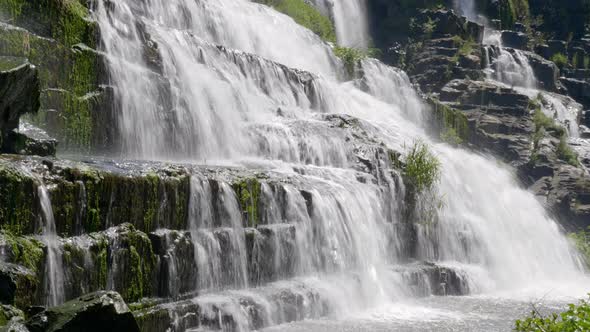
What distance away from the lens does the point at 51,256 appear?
1193cm

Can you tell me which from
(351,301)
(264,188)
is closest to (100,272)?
(264,188)

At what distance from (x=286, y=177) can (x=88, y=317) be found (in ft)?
29.6

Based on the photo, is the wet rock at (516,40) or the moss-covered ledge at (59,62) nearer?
the moss-covered ledge at (59,62)

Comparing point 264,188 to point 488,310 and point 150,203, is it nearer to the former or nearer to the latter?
point 150,203

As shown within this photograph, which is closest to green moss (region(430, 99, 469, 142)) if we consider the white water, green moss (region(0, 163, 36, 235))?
the white water

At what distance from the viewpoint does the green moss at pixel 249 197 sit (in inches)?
642

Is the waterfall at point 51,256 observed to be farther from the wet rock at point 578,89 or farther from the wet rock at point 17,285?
the wet rock at point 578,89

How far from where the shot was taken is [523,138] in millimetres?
40188

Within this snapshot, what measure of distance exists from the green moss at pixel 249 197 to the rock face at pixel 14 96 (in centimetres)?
472

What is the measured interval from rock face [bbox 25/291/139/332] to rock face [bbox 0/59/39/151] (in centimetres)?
481

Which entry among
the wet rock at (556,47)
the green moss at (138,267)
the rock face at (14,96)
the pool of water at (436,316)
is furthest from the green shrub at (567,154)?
the rock face at (14,96)

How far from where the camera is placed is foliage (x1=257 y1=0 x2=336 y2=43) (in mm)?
41125

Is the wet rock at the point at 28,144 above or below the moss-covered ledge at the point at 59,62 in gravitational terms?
below

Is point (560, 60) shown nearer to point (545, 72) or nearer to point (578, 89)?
point (578, 89)
